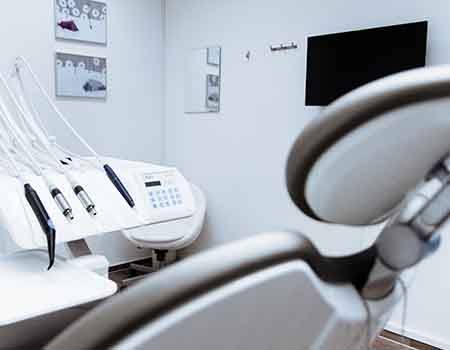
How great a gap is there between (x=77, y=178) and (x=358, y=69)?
66.7 inches

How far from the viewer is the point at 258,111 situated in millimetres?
3080

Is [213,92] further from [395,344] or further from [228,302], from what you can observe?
[228,302]

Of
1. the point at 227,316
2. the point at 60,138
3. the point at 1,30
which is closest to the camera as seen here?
the point at 227,316

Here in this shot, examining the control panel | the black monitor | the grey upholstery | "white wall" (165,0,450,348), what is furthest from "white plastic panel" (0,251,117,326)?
the black monitor

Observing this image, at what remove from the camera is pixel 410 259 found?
41 cm

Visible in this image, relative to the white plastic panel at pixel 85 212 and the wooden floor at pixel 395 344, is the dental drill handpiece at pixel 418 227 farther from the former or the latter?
the wooden floor at pixel 395 344

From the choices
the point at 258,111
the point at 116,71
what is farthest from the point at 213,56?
the point at 116,71

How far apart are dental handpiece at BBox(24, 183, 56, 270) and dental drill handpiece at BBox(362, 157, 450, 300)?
2.68 feet

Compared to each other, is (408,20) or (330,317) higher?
(408,20)

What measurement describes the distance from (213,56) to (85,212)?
2.36 metres

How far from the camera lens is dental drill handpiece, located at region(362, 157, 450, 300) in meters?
0.39

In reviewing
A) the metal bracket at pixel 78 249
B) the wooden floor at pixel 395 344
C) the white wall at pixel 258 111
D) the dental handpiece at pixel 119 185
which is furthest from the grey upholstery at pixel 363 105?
the wooden floor at pixel 395 344

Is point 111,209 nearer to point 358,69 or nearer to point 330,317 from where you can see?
point 330,317

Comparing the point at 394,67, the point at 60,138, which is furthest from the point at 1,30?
the point at 394,67
